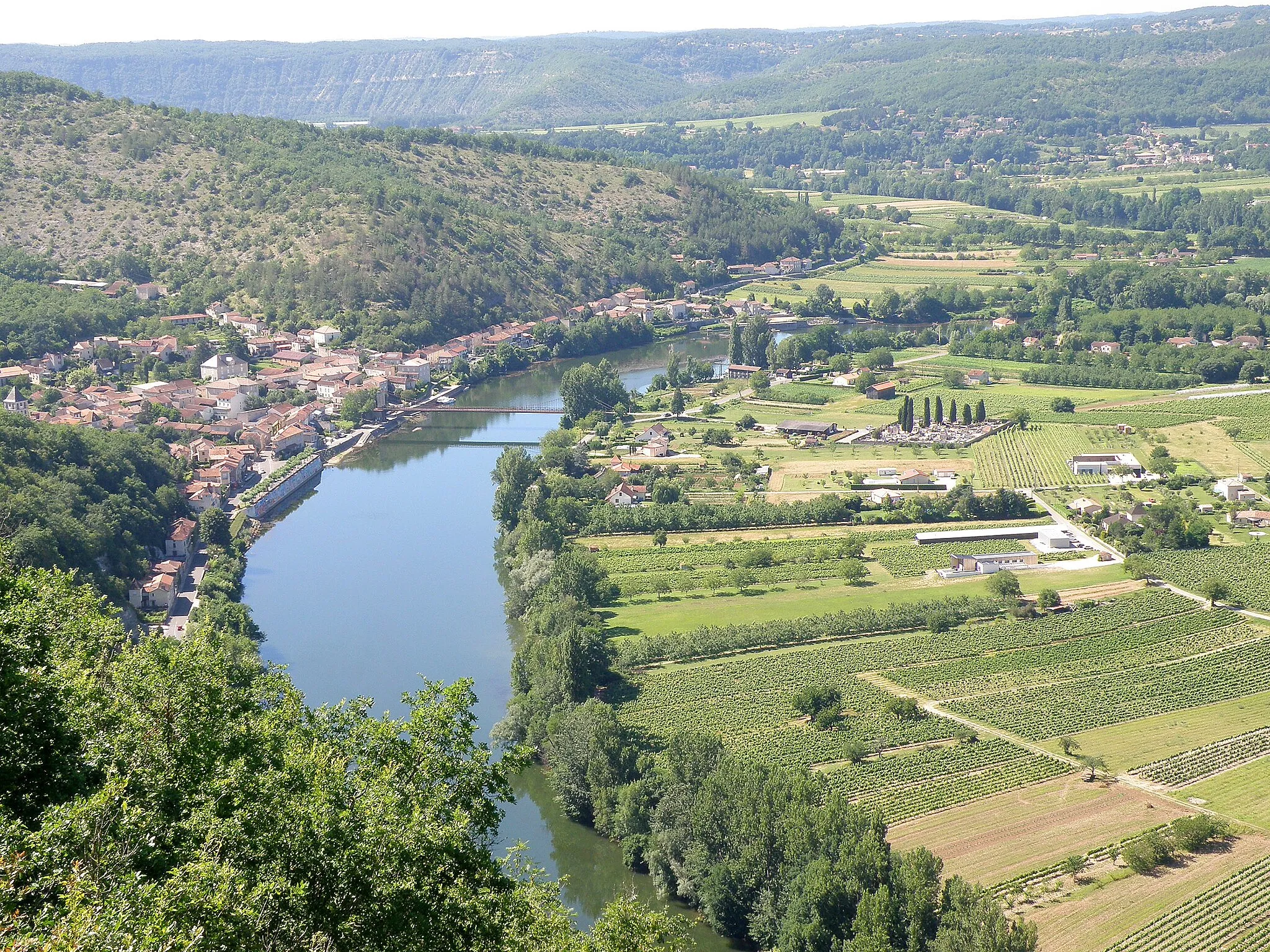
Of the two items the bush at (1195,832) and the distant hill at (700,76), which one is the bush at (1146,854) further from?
the distant hill at (700,76)

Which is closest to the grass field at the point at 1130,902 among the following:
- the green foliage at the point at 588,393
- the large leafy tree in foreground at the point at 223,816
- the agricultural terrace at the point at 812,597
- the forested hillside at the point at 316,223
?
the large leafy tree in foreground at the point at 223,816

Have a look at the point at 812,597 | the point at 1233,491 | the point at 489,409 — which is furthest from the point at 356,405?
the point at 1233,491

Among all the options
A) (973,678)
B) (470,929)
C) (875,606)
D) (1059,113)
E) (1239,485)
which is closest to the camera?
(470,929)

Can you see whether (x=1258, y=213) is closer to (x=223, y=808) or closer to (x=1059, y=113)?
(x=1059, y=113)

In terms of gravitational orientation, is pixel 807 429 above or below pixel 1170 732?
below

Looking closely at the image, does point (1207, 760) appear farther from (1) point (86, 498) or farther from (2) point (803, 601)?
(1) point (86, 498)

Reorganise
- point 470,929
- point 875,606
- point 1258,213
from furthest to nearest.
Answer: point 1258,213
point 875,606
point 470,929

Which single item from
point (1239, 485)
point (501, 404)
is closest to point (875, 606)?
point (1239, 485)
